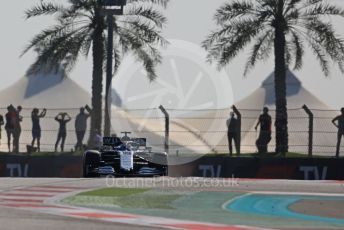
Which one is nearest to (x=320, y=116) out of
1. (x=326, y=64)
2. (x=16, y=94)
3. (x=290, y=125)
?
(x=290, y=125)

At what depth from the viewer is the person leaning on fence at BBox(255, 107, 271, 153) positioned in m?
23.8

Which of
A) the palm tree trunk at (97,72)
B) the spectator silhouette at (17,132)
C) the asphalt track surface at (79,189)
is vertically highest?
the palm tree trunk at (97,72)

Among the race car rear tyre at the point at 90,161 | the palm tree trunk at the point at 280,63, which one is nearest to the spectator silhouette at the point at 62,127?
the race car rear tyre at the point at 90,161

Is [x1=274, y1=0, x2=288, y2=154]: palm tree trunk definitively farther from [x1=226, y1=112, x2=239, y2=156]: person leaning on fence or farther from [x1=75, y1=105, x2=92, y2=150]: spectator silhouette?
[x1=75, y1=105, x2=92, y2=150]: spectator silhouette

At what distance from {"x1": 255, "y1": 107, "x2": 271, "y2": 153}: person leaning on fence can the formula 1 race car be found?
15.6 feet

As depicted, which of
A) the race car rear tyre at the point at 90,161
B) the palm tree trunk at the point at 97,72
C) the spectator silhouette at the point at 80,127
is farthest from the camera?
the palm tree trunk at the point at 97,72

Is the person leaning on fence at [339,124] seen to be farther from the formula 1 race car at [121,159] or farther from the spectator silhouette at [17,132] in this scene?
the spectator silhouette at [17,132]

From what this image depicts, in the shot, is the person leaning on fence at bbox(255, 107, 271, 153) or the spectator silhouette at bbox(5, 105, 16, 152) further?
the spectator silhouette at bbox(5, 105, 16, 152)

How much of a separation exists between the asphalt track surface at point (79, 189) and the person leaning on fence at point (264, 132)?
4.29 meters

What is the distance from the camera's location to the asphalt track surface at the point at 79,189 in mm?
11102

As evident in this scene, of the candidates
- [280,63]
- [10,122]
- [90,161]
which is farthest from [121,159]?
[280,63]

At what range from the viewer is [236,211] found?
43.7ft

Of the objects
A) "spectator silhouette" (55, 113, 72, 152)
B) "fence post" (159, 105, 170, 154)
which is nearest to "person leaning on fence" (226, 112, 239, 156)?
"fence post" (159, 105, 170, 154)

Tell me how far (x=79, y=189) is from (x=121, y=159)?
2934 millimetres
